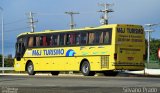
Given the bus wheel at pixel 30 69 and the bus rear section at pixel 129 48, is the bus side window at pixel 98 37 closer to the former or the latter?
the bus rear section at pixel 129 48

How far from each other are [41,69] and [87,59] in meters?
5.44

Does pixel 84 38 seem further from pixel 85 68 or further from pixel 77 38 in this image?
pixel 85 68

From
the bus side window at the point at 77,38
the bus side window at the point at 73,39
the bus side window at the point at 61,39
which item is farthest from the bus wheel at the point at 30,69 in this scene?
the bus side window at the point at 77,38

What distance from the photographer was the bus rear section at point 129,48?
35469mm

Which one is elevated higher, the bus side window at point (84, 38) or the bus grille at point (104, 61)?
the bus side window at point (84, 38)

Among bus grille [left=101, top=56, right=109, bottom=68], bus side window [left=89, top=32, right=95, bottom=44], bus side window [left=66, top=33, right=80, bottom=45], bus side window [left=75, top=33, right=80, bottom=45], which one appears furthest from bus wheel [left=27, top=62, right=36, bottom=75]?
bus grille [left=101, top=56, right=109, bottom=68]

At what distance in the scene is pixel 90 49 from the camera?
36688 mm

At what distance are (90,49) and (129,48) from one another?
263cm

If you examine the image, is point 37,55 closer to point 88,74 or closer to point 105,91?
point 88,74

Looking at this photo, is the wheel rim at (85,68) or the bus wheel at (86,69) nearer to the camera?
the bus wheel at (86,69)

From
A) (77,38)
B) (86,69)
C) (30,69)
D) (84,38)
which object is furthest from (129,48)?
(30,69)

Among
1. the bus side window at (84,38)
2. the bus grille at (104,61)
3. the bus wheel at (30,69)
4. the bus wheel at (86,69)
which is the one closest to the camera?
the bus grille at (104,61)

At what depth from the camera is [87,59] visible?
122 ft

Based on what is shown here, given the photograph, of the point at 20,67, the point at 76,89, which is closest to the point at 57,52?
the point at 20,67
